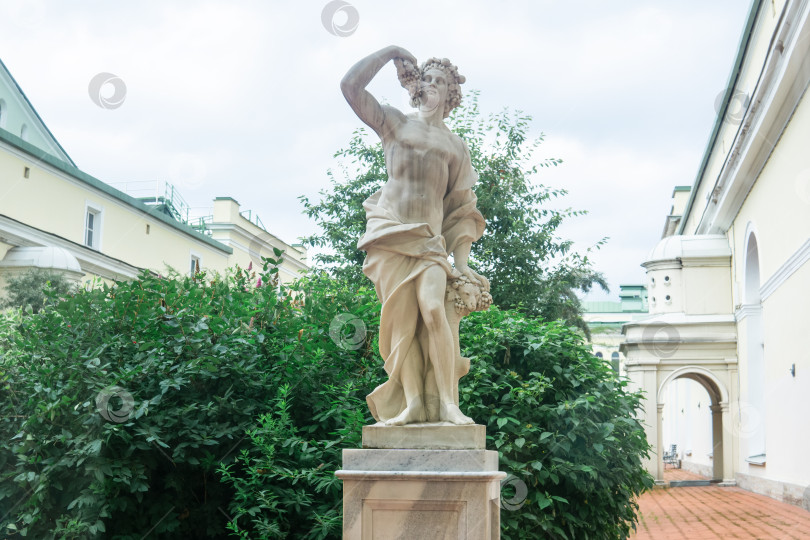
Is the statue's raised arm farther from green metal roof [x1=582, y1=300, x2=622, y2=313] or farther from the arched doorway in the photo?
green metal roof [x1=582, y1=300, x2=622, y2=313]

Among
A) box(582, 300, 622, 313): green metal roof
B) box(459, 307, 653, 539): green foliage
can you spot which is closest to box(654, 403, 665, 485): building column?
box(459, 307, 653, 539): green foliage

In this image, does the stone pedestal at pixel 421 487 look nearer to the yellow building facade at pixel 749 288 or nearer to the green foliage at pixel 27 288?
the yellow building facade at pixel 749 288

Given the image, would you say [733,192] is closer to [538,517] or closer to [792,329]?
[792,329]

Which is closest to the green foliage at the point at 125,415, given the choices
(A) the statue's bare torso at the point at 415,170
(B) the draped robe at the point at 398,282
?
(B) the draped robe at the point at 398,282

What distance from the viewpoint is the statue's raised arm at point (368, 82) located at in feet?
17.0

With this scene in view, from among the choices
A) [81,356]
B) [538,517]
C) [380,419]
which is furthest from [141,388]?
[538,517]

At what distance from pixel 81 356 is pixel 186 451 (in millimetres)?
1212

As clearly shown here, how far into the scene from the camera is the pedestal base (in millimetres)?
4828

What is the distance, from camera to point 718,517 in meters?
14.9

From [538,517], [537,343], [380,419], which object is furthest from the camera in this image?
[537,343]

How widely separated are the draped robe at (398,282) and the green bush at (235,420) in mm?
1707

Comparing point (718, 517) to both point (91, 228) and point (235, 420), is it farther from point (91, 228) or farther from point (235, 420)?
point (91, 228)

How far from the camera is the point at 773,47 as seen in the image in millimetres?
15352

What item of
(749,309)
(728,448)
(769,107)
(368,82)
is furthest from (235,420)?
(728,448)
